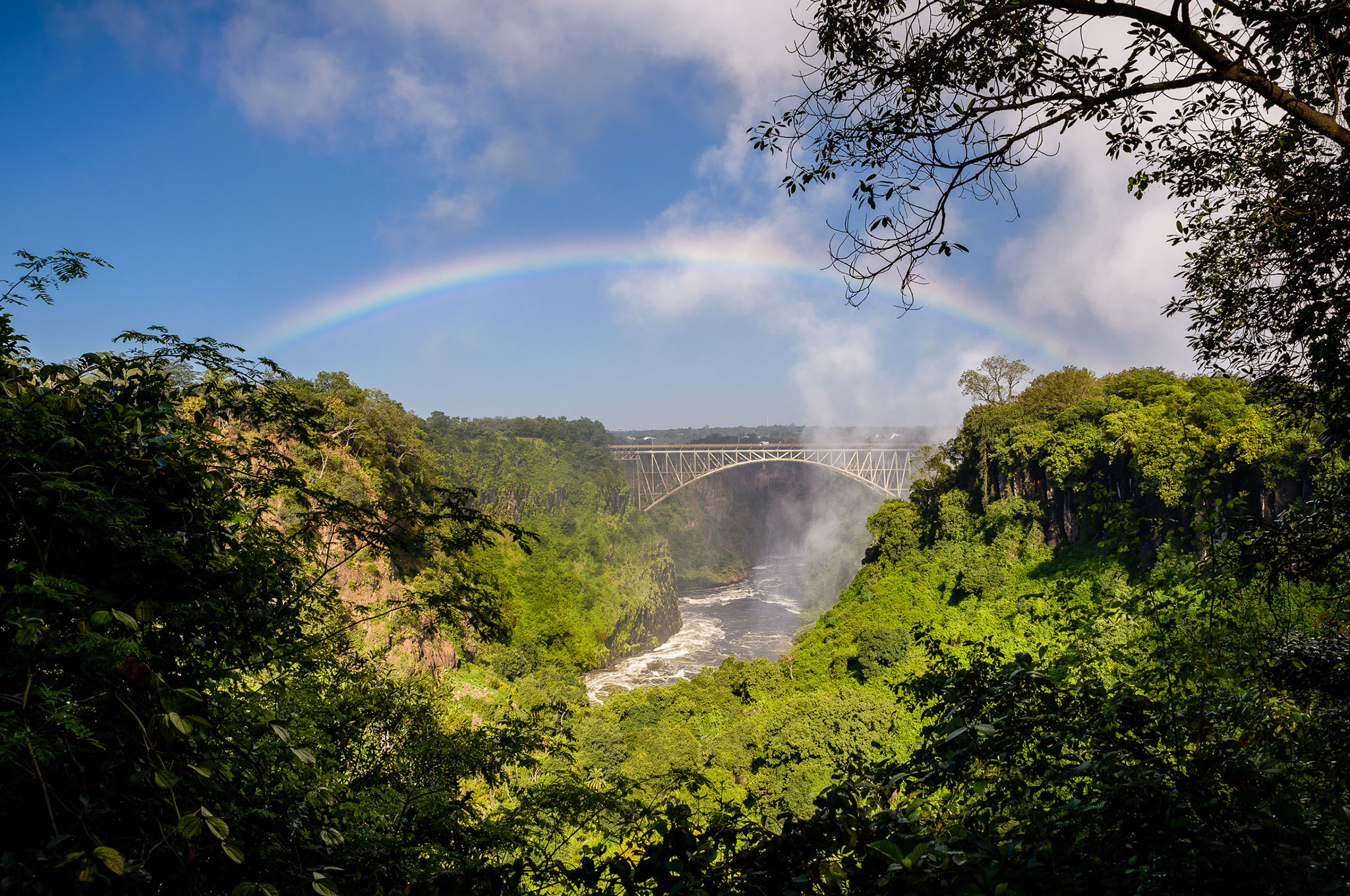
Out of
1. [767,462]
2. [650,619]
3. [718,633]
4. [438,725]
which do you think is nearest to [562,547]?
[650,619]

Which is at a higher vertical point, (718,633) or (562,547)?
(562,547)

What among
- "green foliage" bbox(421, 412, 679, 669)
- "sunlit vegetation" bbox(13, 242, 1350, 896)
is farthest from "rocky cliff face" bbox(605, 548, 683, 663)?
"sunlit vegetation" bbox(13, 242, 1350, 896)

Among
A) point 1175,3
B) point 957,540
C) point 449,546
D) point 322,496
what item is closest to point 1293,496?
point 957,540

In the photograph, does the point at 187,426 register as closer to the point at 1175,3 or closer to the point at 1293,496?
the point at 1175,3

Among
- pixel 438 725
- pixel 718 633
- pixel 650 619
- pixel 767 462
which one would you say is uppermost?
pixel 767 462

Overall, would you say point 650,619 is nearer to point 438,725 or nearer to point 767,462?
point 767,462

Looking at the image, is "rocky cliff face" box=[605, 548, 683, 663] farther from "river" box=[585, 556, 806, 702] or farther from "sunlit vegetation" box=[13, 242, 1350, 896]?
"sunlit vegetation" box=[13, 242, 1350, 896]

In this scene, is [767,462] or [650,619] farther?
[767,462]
